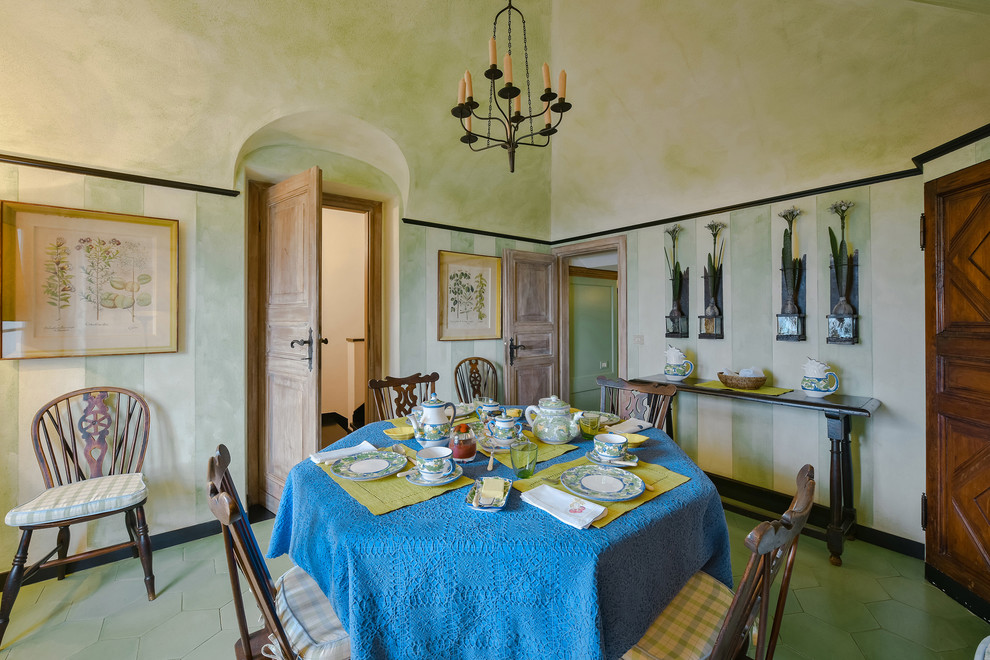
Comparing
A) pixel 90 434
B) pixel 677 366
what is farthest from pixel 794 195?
Result: pixel 90 434

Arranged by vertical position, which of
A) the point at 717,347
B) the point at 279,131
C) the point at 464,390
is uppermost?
the point at 279,131

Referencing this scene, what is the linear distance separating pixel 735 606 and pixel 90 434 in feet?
9.88

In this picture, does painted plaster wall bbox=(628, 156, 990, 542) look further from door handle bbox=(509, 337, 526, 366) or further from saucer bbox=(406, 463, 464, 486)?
saucer bbox=(406, 463, 464, 486)

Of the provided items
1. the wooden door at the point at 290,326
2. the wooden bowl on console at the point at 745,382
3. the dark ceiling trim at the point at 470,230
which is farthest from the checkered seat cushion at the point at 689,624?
the dark ceiling trim at the point at 470,230

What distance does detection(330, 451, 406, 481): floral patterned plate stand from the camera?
1369mm

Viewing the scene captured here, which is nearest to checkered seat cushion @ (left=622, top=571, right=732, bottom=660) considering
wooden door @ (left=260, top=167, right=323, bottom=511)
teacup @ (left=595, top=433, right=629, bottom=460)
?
teacup @ (left=595, top=433, right=629, bottom=460)

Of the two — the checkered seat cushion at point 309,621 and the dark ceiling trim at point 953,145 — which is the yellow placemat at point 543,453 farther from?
the dark ceiling trim at point 953,145

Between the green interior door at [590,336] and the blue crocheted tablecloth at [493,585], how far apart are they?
14.0 ft

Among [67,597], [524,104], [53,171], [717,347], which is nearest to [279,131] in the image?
[53,171]

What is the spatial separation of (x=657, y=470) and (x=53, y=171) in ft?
10.5

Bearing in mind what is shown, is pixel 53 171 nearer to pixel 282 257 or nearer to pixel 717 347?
pixel 282 257

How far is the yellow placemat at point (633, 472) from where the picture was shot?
1.16 metres

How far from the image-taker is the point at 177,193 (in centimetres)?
246

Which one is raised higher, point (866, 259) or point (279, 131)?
point (279, 131)
